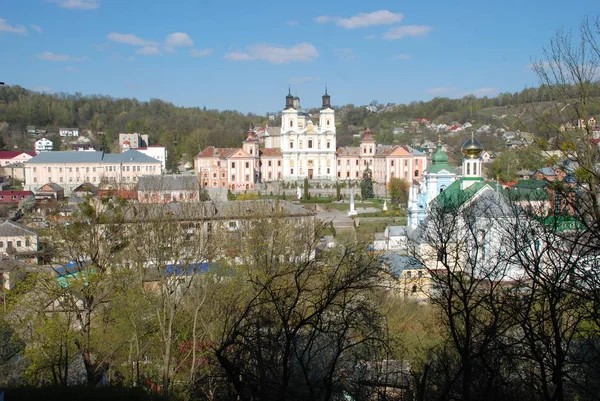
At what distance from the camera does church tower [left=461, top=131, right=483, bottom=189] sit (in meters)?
19.2


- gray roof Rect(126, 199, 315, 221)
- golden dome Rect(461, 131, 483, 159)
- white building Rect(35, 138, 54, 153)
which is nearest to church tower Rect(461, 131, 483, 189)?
golden dome Rect(461, 131, 483, 159)

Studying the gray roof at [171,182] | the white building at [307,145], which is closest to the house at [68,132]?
the white building at [307,145]

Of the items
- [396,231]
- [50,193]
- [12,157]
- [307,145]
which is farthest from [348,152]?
[12,157]

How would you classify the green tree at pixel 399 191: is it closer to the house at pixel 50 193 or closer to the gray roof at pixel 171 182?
the gray roof at pixel 171 182

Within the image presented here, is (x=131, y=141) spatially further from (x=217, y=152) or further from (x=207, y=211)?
(x=207, y=211)

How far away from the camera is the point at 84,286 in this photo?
10.0 m

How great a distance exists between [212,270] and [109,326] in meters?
2.18

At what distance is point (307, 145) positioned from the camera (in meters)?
47.1

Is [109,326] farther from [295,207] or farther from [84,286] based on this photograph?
[295,207]

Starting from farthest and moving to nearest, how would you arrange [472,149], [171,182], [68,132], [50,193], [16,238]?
[68,132], [50,193], [171,182], [16,238], [472,149]

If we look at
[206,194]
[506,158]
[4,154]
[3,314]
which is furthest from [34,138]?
[3,314]

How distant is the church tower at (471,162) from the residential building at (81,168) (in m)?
29.2

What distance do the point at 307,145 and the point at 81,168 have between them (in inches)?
685

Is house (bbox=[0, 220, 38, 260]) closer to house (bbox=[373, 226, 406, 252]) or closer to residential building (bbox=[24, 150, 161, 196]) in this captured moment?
A: house (bbox=[373, 226, 406, 252])
